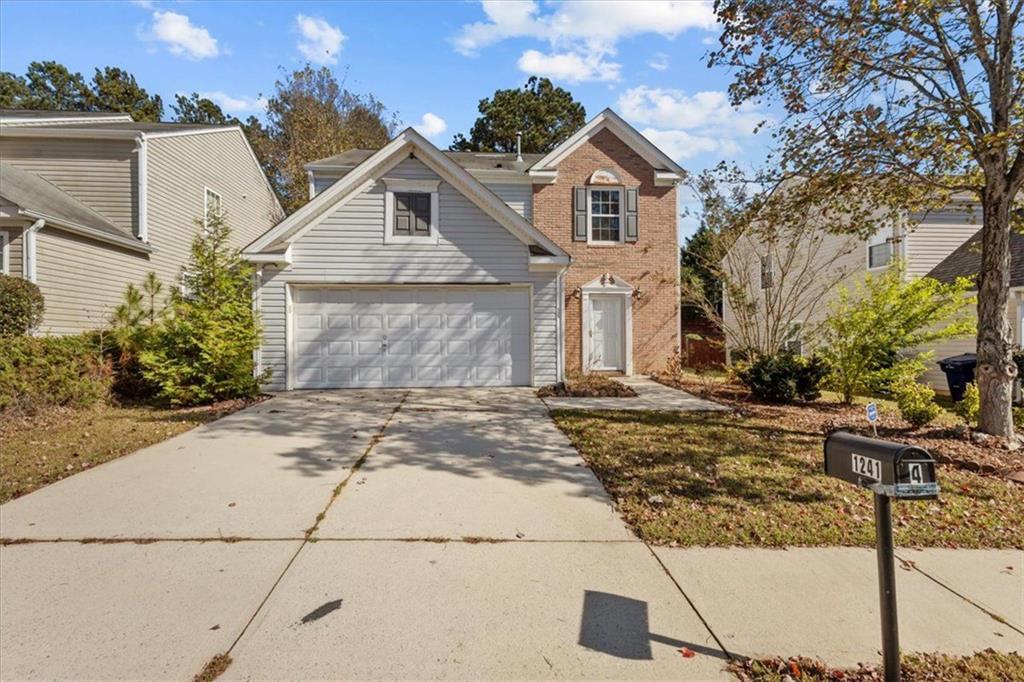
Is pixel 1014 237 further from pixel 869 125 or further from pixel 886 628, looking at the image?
pixel 886 628

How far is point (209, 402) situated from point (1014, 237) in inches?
825

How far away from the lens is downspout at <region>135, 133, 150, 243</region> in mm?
13500

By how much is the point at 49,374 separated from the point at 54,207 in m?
5.44

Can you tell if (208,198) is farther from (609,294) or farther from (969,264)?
(969,264)

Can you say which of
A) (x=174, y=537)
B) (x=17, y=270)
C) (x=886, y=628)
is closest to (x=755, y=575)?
(x=886, y=628)

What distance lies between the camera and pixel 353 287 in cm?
1124

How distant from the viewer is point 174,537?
152 inches

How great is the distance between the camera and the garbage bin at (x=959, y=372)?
1140cm

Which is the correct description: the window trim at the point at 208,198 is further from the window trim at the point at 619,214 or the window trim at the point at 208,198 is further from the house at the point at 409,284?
the window trim at the point at 619,214

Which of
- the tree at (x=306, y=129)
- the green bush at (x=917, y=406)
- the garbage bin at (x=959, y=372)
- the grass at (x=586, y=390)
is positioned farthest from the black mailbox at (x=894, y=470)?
the tree at (x=306, y=129)

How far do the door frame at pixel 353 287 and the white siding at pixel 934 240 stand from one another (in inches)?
484

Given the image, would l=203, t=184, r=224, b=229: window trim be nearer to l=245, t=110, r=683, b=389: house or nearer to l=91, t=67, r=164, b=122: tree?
l=245, t=110, r=683, b=389: house

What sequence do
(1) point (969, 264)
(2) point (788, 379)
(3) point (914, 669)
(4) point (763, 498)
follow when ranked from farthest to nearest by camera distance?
(1) point (969, 264), (2) point (788, 379), (4) point (763, 498), (3) point (914, 669)

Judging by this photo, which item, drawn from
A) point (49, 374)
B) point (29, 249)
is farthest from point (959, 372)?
point (29, 249)
